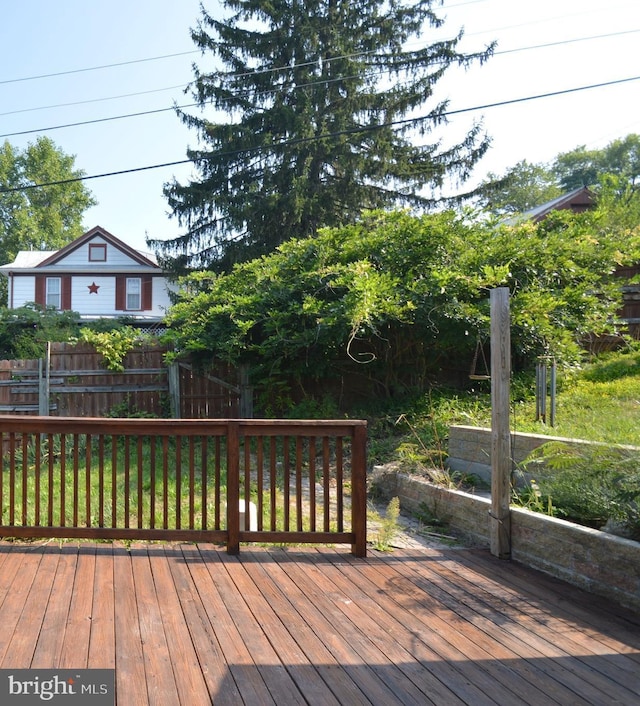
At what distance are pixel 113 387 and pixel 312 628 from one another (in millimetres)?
7310

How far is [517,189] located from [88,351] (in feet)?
113

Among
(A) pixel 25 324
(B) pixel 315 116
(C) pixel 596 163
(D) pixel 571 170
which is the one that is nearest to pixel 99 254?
(A) pixel 25 324

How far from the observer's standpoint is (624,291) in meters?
10.5

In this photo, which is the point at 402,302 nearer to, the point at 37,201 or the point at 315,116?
the point at 315,116

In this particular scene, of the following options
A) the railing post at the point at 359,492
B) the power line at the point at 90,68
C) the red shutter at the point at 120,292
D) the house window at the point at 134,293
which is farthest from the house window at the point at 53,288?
the railing post at the point at 359,492

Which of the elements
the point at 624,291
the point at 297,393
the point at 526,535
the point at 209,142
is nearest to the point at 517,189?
the point at 209,142

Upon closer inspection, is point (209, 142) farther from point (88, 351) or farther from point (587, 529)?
point (587, 529)

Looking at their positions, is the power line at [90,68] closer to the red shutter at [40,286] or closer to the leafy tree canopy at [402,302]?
the leafy tree canopy at [402,302]

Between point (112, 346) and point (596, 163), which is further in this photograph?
point (596, 163)

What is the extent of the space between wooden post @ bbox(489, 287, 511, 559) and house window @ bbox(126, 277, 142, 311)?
66.1ft

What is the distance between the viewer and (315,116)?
15.6 meters

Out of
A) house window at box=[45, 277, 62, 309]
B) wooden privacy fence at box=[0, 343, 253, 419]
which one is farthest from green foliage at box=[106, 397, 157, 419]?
house window at box=[45, 277, 62, 309]

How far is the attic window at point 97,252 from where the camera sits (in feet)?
74.1

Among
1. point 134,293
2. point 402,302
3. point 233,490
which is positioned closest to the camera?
point 233,490
